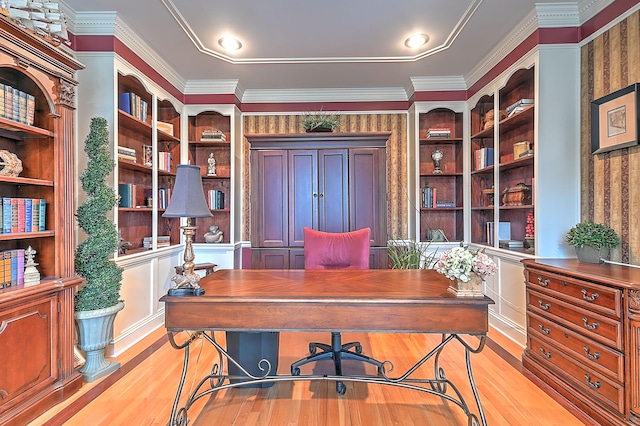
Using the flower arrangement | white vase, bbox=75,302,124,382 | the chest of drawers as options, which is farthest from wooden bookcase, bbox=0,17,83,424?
the chest of drawers

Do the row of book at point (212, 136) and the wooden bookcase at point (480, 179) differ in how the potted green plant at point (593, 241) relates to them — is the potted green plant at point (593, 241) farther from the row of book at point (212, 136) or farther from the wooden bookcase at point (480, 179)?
the row of book at point (212, 136)

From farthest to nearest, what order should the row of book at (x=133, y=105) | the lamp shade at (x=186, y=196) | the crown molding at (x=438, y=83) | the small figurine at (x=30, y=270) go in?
the crown molding at (x=438, y=83) < the row of book at (x=133, y=105) < the small figurine at (x=30, y=270) < the lamp shade at (x=186, y=196)

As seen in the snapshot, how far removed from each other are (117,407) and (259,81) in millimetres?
3549

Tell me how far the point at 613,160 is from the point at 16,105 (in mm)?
3922

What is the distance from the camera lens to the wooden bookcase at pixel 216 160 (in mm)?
4426

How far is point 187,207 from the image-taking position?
5.67 ft

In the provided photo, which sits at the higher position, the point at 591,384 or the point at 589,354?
the point at 589,354

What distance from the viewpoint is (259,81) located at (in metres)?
4.19

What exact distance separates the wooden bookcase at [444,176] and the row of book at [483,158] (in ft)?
1.35

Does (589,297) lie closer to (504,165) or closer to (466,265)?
(466,265)

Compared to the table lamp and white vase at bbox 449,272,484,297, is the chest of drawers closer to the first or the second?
white vase at bbox 449,272,484,297

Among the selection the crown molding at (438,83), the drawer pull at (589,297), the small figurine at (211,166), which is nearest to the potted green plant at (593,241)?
the drawer pull at (589,297)

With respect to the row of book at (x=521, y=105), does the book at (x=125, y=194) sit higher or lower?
lower

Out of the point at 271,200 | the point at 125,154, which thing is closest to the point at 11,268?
the point at 125,154
